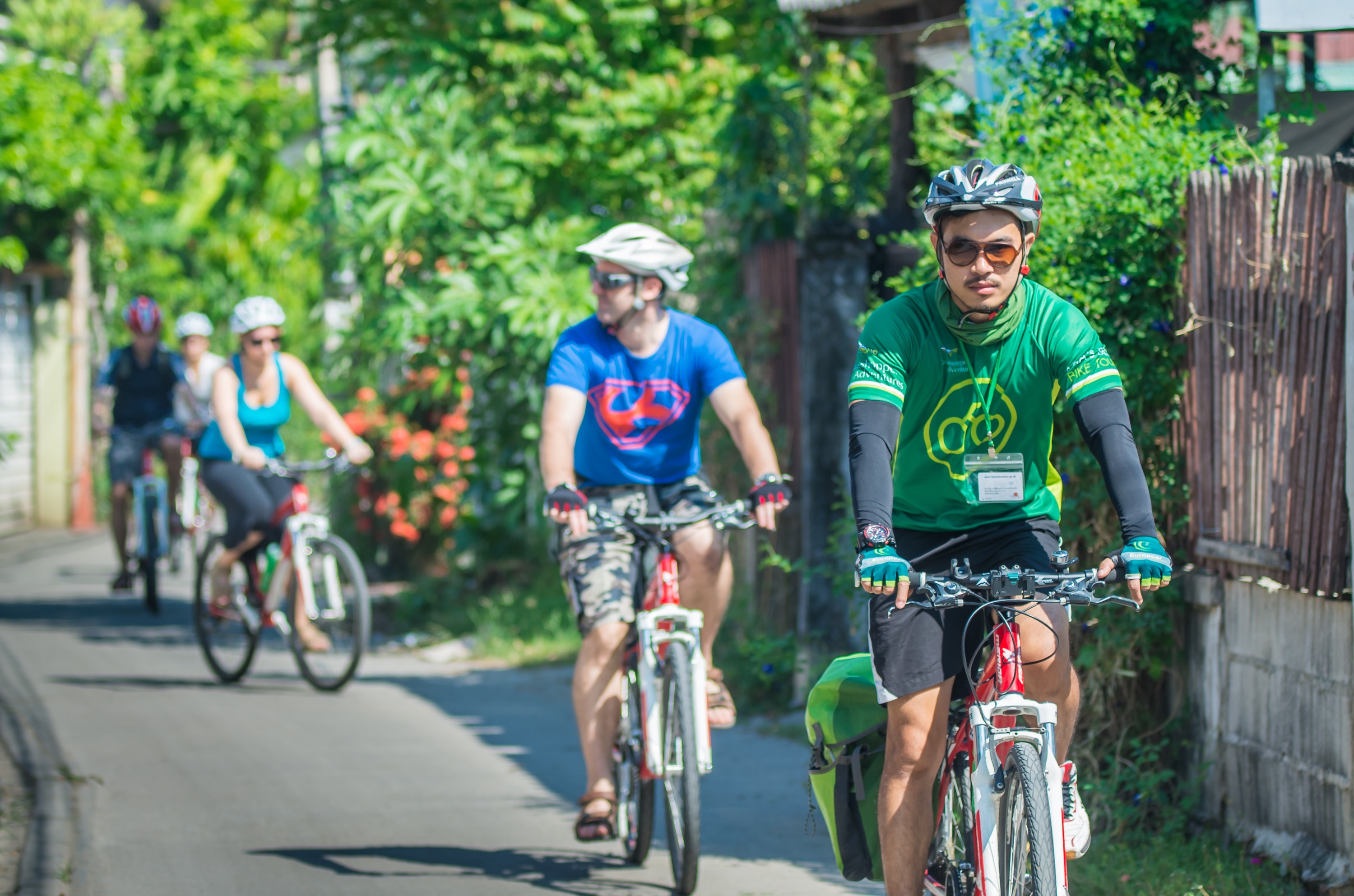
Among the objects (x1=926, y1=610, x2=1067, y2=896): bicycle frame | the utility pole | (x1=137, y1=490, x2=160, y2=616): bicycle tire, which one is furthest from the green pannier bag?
the utility pole

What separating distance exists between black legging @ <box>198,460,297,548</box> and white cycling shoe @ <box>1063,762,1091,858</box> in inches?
Answer: 225

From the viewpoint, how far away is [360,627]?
7.86 m

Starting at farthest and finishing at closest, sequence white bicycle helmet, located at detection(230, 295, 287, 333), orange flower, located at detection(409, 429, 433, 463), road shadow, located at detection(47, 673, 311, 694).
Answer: orange flower, located at detection(409, 429, 433, 463)
road shadow, located at detection(47, 673, 311, 694)
white bicycle helmet, located at detection(230, 295, 287, 333)

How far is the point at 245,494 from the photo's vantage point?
8086 millimetres

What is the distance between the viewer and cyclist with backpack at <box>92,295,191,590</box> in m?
11.3

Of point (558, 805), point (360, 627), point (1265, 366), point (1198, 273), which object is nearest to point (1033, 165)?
point (1198, 273)

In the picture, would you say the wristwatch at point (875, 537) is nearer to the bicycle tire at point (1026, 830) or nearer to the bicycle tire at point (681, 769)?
the bicycle tire at point (1026, 830)

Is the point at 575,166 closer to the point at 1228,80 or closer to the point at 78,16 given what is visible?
the point at 1228,80

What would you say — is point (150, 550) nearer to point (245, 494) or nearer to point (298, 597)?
point (245, 494)

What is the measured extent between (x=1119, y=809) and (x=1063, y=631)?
161 centimetres

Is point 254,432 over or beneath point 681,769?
over

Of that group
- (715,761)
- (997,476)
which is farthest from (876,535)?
(715,761)

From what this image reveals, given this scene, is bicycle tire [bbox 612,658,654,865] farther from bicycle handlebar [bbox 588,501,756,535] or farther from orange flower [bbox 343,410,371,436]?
orange flower [bbox 343,410,371,436]

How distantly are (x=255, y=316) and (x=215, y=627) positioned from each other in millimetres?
1873
